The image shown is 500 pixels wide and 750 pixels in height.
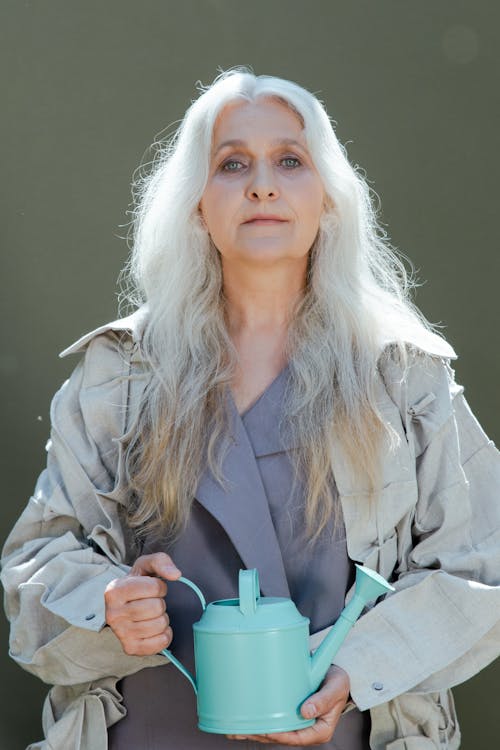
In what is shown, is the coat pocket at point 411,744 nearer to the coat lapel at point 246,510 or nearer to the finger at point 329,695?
the finger at point 329,695

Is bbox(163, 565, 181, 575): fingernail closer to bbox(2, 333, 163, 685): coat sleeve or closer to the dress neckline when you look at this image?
bbox(2, 333, 163, 685): coat sleeve

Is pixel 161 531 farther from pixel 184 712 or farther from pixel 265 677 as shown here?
pixel 265 677

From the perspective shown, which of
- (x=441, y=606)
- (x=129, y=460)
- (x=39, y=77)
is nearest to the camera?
(x=441, y=606)

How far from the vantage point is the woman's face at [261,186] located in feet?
7.33

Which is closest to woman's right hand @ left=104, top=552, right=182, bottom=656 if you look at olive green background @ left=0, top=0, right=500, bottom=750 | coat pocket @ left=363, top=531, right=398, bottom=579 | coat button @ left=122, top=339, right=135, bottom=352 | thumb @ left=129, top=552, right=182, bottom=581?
thumb @ left=129, top=552, right=182, bottom=581

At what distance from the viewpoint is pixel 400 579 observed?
214 cm

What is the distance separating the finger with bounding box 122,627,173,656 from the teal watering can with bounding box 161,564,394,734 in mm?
126

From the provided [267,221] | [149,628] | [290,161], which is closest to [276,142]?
[290,161]

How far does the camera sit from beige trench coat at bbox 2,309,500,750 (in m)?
2.07

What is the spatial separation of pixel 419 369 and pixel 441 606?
0.43 m

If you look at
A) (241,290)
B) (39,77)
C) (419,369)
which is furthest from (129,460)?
(39,77)

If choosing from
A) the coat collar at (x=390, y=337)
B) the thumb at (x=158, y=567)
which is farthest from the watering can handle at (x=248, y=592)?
the coat collar at (x=390, y=337)

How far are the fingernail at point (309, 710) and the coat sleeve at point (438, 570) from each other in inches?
7.1

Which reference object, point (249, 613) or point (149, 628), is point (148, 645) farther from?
point (249, 613)
